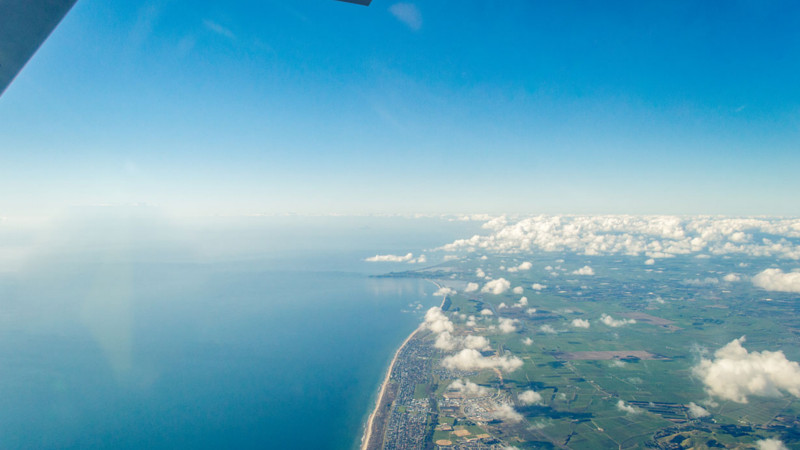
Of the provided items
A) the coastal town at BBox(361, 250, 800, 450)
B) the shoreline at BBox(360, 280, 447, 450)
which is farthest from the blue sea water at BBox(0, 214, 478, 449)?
the coastal town at BBox(361, 250, 800, 450)

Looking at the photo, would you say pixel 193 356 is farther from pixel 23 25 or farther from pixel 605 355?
pixel 605 355

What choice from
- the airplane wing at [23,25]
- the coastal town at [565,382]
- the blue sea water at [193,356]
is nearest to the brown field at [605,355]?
the coastal town at [565,382]

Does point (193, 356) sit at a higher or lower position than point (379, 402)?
higher

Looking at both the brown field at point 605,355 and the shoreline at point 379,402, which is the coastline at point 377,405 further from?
the brown field at point 605,355

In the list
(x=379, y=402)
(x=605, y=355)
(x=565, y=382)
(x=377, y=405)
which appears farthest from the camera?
(x=605, y=355)

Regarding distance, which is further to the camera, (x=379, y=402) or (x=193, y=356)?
(x=193, y=356)

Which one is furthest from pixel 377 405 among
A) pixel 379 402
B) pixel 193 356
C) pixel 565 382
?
pixel 193 356

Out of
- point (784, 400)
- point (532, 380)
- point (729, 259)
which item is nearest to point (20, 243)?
point (532, 380)
